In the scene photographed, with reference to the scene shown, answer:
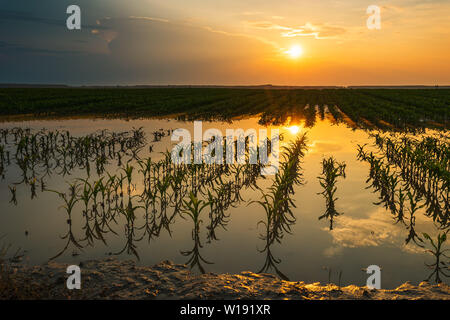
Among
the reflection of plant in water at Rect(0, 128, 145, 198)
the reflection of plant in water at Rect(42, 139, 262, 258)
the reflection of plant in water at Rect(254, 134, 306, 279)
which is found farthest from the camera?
the reflection of plant in water at Rect(0, 128, 145, 198)

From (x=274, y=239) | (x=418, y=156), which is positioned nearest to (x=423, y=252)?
(x=274, y=239)

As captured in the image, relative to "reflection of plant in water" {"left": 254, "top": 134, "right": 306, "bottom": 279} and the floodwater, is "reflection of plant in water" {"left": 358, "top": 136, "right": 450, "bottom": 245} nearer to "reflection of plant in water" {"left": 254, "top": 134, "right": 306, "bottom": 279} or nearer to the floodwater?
the floodwater

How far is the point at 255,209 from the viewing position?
255 inches

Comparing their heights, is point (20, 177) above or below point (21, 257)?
above

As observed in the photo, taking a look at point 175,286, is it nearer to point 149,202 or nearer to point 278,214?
point 278,214

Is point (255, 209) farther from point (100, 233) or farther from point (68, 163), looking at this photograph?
point (68, 163)

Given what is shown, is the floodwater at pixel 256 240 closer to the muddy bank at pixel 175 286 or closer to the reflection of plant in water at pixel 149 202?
the reflection of plant in water at pixel 149 202

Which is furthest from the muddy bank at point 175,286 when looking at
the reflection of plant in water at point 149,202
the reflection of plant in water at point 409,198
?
the reflection of plant in water at point 409,198

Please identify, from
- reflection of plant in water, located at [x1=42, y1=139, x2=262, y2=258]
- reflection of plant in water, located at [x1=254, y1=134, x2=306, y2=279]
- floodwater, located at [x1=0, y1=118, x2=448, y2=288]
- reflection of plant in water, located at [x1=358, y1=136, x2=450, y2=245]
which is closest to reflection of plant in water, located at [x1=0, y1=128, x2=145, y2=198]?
floodwater, located at [x1=0, y1=118, x2=448, y2=288]

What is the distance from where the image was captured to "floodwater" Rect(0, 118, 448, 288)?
4352 mm

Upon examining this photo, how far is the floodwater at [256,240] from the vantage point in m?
4.35

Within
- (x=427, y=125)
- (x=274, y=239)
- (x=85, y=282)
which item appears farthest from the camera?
(x=427, y=125)

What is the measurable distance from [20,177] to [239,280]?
725 cm

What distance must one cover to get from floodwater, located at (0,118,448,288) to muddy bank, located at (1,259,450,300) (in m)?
0.27
